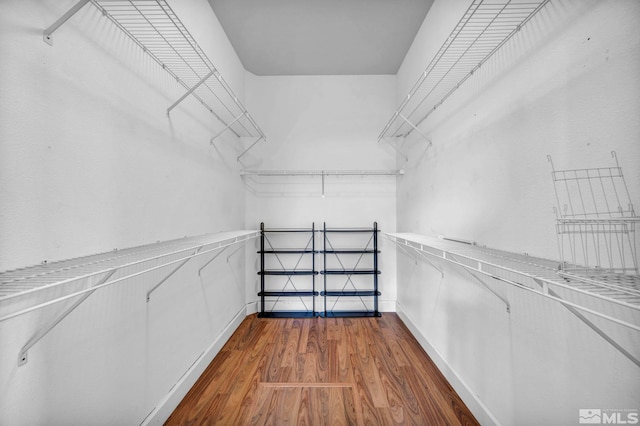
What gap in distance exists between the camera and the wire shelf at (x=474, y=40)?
100cm

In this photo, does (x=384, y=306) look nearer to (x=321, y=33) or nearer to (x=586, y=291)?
(x=586, y=291)

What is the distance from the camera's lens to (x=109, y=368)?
3.41 feet

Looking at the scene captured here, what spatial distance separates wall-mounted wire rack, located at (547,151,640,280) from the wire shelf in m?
0.64

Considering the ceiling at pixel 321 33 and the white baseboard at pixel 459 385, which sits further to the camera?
the ceiling at pixel 321 33

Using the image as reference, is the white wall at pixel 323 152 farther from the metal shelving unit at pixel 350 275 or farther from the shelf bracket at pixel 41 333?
the shelf bracket at pixel 41 333

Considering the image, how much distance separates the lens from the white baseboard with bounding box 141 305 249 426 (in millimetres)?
1331

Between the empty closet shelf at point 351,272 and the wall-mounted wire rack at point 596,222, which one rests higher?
the wall-mounted wire rack at point 596,222

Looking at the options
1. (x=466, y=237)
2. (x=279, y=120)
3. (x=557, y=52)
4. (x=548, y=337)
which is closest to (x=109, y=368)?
(x=548, y=337)

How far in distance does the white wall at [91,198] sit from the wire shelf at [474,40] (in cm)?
142

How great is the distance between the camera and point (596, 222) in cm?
66

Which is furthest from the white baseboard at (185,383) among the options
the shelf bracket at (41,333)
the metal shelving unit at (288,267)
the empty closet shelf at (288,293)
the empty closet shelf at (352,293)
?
the empty closet shelf at (352,293)

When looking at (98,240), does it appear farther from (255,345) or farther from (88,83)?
(255,345)

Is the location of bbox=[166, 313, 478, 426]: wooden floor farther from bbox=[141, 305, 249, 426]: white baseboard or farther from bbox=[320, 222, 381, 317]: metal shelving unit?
bbox=[320, 222, 381, 317]: metal shelving unit
